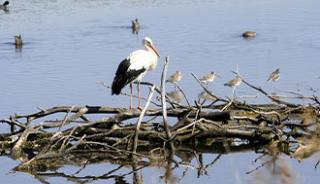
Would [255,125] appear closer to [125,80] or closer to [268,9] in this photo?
[125,80]

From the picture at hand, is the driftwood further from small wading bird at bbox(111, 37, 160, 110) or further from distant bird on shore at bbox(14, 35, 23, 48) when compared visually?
distant bird on shore at bbox(14, 35, 23, 48)

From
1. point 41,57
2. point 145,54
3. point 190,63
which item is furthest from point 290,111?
point 41,57

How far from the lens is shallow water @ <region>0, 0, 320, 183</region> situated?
61.9ft

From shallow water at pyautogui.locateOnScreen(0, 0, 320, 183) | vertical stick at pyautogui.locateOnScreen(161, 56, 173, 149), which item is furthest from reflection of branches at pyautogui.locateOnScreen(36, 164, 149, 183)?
vertical stick at pyautogui.locateOnScreen(161, 56, 173, 149)

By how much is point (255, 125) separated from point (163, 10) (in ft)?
70.5

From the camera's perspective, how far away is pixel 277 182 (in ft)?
36.6

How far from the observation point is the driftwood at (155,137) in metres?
14.3

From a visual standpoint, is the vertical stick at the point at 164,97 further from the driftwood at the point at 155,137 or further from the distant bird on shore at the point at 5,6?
the distant bird on shore at the point at 5,6

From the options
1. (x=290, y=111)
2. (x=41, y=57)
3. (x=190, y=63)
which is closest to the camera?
(x=290, y=111)

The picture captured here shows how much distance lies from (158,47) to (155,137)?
11843 millimetres

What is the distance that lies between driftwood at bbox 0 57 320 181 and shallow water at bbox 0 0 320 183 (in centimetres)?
35

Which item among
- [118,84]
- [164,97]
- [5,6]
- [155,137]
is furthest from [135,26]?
[164,97]

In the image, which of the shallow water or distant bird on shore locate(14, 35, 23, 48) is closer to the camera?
the shallow water

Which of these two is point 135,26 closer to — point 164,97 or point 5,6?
point 5,6
